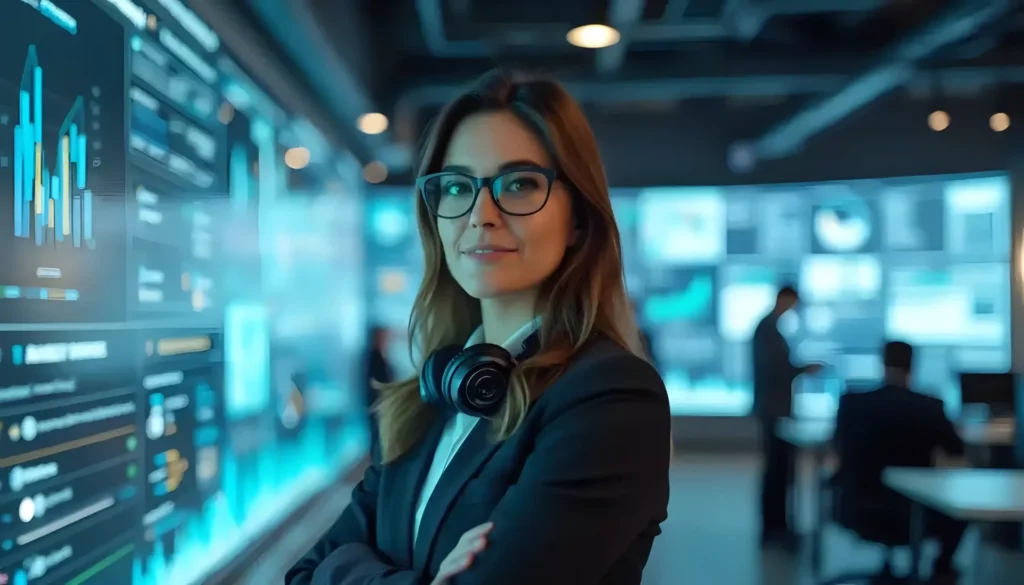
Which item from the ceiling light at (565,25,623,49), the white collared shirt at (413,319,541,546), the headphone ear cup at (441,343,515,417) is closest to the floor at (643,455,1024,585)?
the ceiling light at (565,25,623,49)

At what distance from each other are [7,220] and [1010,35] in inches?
278

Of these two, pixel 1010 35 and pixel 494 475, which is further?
pixel 1010 35

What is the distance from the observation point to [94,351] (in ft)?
7.06

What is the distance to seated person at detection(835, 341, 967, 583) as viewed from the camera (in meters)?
3.88

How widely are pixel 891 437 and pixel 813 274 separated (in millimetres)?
4455

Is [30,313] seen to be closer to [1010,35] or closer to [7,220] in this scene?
[7,220]

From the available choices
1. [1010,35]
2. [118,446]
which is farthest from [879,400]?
[1010,35]

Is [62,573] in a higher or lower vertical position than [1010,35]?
lower

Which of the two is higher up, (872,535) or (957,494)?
(957,494)

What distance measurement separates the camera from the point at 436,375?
3.88 feet

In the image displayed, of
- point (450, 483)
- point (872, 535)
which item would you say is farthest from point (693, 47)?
point (450, 483)

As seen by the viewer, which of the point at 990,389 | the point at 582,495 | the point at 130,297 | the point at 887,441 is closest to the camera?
the point at 582,495

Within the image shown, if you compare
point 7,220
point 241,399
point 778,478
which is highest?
point 7,220

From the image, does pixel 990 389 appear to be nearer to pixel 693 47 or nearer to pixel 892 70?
pixel 892 70
